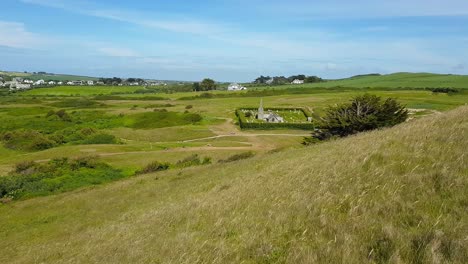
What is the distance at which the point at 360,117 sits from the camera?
3719 cm

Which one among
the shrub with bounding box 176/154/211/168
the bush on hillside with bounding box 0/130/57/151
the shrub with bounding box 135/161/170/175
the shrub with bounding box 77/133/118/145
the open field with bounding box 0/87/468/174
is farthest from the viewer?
the shrub with bounding box 77/133/118/145

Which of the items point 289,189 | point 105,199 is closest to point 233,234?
point 289,189

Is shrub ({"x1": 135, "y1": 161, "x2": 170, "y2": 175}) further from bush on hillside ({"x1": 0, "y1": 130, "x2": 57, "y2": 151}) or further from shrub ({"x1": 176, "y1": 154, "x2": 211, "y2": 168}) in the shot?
bush on hillside ({"x1": 0, "y1": 130, "x2": 57, "y2": 151})

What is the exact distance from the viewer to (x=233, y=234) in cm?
713

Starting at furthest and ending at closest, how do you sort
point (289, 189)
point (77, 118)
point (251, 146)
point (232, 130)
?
1. point (77, 118)
2. point (232, 130)
3. point (251, 146)
4. point (289, 189)

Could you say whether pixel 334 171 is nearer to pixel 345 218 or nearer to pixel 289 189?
pixel 289 189

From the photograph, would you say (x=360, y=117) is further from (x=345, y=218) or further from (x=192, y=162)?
(x=345, y=218)

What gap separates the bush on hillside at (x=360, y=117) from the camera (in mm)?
36750

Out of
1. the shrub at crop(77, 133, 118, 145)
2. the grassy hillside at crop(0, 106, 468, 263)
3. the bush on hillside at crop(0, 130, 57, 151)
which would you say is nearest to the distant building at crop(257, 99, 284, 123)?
the shrub at crop(77, 133, 118, 145)

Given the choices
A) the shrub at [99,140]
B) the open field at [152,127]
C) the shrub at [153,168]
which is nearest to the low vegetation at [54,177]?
the shrub at [153,168]

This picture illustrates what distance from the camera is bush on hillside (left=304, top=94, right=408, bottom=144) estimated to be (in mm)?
36750

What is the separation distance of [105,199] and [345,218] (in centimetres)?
2113

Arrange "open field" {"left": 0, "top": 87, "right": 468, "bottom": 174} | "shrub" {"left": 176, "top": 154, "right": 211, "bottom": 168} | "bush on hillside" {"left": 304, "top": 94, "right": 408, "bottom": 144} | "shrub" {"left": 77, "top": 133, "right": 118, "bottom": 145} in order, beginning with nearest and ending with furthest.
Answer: "bush on hillside" {"left": 304, "top": 94, "right": 408, "bottom": 144}
"shrub" {"left": 176, "top": 154, "right": 211, "bottom": 168}
"open field" {"left": 0, "top": 87, "right": 468, "bottom": 174}
"shrub" {"left": 77, "top": 133, "right": 118, "bottom": 145}

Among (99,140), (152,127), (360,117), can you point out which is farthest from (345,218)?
(152,127)
